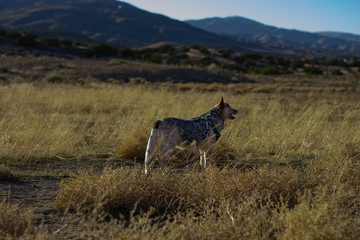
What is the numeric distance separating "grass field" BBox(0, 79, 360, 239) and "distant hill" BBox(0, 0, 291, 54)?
378ft

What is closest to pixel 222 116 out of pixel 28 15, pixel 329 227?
pixel 329 227

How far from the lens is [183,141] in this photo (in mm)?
6133

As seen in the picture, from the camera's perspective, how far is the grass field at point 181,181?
11.3ft

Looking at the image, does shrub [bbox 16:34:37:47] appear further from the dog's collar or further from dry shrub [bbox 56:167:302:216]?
dry shrub [bbox 56:167:302:216]

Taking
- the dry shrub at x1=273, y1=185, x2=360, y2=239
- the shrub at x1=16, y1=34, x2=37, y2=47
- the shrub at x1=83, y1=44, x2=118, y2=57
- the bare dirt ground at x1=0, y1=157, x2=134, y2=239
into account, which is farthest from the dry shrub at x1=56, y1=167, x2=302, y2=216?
the shrub at x1=16, y1=34, x2=37, y2=47

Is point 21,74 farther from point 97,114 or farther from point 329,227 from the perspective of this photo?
point 329,227

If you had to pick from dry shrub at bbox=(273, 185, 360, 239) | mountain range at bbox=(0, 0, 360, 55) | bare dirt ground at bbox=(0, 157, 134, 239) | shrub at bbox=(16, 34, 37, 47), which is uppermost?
mountain range at bbox=(0, 0, 360, 55)

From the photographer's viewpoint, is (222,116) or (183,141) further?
(222,116)

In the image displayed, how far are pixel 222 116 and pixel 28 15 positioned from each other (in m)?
150

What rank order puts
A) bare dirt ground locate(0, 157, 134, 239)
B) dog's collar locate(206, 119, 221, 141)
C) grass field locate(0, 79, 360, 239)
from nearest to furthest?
grass field locate(0, 79, 360, 239), bare dirt ground locate(0, 157, 134, 239), dog's collar locate(206, 119, 221, 141)

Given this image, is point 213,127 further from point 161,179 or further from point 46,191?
point 46,191

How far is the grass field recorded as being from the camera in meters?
3.44

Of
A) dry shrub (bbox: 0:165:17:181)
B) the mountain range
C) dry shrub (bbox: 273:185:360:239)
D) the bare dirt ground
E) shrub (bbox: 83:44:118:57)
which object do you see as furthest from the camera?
the mountain range

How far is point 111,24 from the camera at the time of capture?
147500 millimetres
